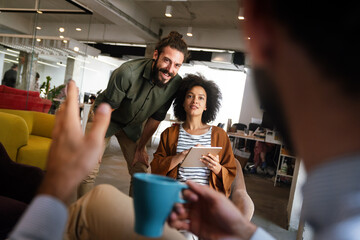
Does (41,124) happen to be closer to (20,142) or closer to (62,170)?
(20,142)

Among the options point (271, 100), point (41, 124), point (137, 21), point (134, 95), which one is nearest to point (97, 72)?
point (137, 21)

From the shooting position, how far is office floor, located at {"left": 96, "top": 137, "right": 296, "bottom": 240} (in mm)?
3697

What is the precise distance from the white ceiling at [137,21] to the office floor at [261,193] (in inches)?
101

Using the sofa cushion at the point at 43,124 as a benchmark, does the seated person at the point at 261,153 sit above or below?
below

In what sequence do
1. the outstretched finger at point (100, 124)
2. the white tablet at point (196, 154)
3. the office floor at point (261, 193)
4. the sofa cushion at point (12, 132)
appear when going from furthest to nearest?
the office floor at point (261, 193)
the sofa cushion at point (12, 132)
the white tablet at point (196, 154)
the outstretched finger at point (100, 124)

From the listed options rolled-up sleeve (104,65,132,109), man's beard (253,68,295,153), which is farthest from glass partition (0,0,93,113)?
man's beard (253,68,295,153)

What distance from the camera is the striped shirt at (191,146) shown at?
2133 millimetres

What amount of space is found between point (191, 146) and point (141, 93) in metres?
0.59

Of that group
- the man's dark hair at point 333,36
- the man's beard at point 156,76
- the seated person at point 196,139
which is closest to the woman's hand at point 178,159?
the seated person at point 196,139

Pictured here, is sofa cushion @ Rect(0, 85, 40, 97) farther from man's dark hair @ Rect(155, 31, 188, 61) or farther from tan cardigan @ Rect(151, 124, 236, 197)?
tan cardigan @ Rect(151, 124, 236, 197)

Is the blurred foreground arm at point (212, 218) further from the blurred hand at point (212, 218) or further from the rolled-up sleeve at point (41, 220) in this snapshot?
the rolled-up sleeve at point (41, 220)

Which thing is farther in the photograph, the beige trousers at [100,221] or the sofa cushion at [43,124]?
the sofa cushion at [43,124]

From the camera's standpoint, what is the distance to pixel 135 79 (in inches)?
95.2

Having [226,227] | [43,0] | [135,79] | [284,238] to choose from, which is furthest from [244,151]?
[226,227]
